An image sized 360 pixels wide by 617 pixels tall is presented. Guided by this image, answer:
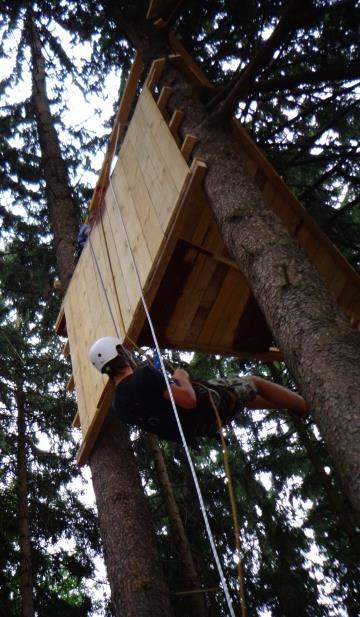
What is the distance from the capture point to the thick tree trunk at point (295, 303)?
2092 millimetres

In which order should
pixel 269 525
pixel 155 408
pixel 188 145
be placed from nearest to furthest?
pixel 155 408 → pixel 188 145 → pixel 269 525

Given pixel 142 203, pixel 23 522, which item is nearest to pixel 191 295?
pixel 142 203

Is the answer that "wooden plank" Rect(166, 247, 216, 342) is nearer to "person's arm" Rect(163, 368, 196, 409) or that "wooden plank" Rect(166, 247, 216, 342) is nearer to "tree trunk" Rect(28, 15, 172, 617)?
"tree trunk" Rect(28, 15, 172, 617)

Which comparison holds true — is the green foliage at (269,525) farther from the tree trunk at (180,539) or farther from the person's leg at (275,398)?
the person's leg at (275,398)

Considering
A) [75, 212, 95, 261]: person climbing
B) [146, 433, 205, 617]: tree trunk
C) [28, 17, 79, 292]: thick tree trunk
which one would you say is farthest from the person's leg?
[146, 433, 205, 617]: tree trunk

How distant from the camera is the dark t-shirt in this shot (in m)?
3.40

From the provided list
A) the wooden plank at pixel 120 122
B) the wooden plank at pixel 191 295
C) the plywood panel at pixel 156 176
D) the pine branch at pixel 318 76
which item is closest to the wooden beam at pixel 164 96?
the plywood panel at pixel 156 176

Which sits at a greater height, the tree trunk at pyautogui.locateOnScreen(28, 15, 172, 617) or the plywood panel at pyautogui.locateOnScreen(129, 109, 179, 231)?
the plywood panel at pyautogui.locateOnScreen(129, 109, 179, 231)

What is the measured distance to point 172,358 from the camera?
8.39 meters

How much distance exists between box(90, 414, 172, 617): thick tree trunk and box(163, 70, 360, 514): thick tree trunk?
2455 millimetres

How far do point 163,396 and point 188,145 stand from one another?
1839 mm

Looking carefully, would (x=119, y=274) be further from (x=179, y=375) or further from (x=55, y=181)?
(x=55, y=181)

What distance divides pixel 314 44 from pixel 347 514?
5.48 meters

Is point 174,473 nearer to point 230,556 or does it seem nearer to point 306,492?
point 230,556
